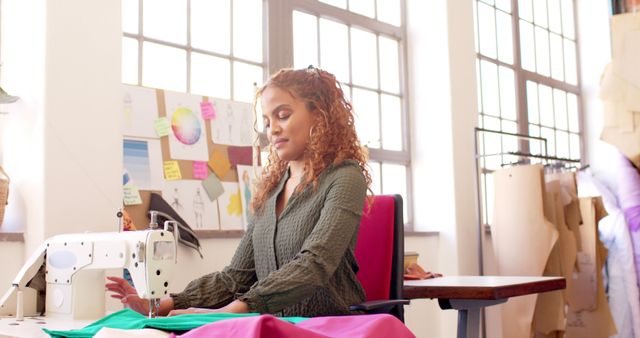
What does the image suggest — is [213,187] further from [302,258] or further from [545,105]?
[545,105]

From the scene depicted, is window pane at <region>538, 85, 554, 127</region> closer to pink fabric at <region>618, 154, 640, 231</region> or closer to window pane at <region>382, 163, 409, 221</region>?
pink fabric at <region>618, 154, 640, 231</region>

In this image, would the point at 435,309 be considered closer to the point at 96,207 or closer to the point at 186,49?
the point at 186,49

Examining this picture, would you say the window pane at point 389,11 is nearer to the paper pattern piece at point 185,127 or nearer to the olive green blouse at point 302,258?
the paper pattern piece at point 185,127

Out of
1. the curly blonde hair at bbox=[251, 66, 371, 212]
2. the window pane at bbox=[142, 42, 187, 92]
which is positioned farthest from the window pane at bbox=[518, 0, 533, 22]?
the curly blonde hair at bbox=[251, 66, 371, 212]

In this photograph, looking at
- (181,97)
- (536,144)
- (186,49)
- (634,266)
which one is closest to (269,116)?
(181,97)

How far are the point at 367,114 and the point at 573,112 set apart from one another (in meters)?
2.50

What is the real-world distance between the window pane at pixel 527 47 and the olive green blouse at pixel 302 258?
4073 millimetres

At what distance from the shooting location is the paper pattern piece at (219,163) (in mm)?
3369

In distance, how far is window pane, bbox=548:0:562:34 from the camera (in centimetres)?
624

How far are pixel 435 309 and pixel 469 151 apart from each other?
3.18ft

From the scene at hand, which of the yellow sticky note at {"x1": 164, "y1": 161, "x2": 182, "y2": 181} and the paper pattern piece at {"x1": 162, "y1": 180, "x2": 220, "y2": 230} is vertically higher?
the yellow sticky note at {"x1": 164, "y1": 161, "x2": 182, "y2": 181}

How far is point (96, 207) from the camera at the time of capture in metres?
2.68

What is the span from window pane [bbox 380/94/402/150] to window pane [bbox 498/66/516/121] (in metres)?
1.04

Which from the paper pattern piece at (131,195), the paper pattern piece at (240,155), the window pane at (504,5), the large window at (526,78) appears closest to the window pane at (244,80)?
the paper pattern piece at (240,155)
